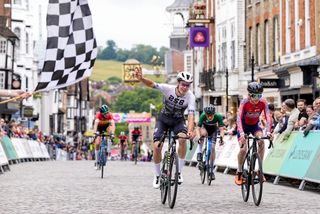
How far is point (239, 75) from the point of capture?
5541cm

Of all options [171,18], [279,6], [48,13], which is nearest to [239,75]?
[279,6]

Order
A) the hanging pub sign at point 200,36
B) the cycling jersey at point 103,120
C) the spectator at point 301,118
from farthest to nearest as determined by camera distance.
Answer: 1. the hanging pub sign at point 200,36
2. the cycling jersey at point 103,120
3. the spectator at point 301,118

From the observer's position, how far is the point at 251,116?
16219 mm

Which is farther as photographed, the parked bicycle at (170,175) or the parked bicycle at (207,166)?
the parked bicycle at (207,166)

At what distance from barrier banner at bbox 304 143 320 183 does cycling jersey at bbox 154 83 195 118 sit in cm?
403

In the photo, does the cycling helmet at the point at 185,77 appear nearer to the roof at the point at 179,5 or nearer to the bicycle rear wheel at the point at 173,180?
the bicycle rear wheel at the point at 173,180

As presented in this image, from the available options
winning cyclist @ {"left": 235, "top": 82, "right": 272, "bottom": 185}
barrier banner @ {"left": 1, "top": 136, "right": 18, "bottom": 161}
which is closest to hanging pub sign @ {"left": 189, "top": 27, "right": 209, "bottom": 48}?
barrier banner @ {"left": 1, "top": 136, "right": 18, "bottom": 161}

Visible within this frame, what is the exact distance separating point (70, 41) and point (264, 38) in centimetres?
3268

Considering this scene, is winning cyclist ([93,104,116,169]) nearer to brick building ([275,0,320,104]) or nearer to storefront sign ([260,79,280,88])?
brick building ([275,0,320,104])

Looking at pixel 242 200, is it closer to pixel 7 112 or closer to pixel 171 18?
pixel 7 112

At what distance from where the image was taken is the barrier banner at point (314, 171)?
731 inches

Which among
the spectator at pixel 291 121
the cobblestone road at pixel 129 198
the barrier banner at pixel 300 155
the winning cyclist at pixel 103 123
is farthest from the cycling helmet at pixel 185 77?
the winning cyclist at pixel 103 123

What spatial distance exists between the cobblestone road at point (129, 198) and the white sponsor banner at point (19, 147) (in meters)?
16.0

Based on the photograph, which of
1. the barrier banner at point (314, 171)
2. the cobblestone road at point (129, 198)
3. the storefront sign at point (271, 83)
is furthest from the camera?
the storefront sign at point (271, 83)
